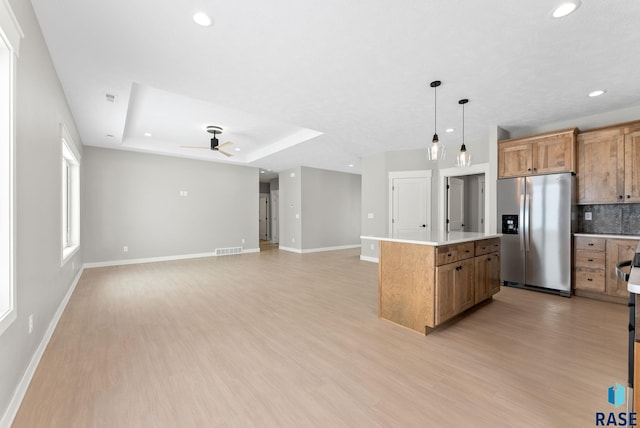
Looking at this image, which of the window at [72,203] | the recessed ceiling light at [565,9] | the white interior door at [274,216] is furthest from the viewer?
the white interior door at [274,216]

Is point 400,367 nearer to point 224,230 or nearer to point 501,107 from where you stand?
point 501,107

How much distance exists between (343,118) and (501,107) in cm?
224

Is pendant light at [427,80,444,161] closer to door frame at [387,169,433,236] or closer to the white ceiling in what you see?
the white ceiling

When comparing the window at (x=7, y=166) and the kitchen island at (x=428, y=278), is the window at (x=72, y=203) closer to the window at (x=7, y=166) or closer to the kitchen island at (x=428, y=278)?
the window at (x=7, y=166)

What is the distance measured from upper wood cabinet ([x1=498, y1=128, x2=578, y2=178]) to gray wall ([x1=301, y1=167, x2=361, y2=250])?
5.27m

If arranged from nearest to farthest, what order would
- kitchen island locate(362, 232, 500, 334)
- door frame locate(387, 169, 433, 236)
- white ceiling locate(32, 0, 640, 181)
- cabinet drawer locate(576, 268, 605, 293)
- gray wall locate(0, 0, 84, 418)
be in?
gray wall locate(0, 0, 84, 418)
white ceiling locate(32, 0, 640, 181)
kitchen island locate(362, 232, 500, 334)
cabinet drawer locate(576, 268, 605, 293)
door frame locate(387, 169, 433, 236)

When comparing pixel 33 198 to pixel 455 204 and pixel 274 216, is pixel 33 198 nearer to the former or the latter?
pixel 455 204

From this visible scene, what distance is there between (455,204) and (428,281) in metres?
3.92

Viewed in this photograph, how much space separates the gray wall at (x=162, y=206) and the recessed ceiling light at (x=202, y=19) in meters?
5.67

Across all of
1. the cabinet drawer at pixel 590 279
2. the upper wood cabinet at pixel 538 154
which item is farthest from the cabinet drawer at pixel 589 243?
the upper wood cabinet at pixel 538 154

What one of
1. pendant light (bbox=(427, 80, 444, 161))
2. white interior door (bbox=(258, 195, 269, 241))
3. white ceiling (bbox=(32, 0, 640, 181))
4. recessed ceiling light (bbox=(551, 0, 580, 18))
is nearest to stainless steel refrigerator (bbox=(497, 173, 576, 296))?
white ceiling (bbox=(32, 0, 640, 181))

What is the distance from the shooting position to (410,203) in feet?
20.5

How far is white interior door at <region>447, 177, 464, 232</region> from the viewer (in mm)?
5906

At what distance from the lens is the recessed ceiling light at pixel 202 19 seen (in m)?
2.09
